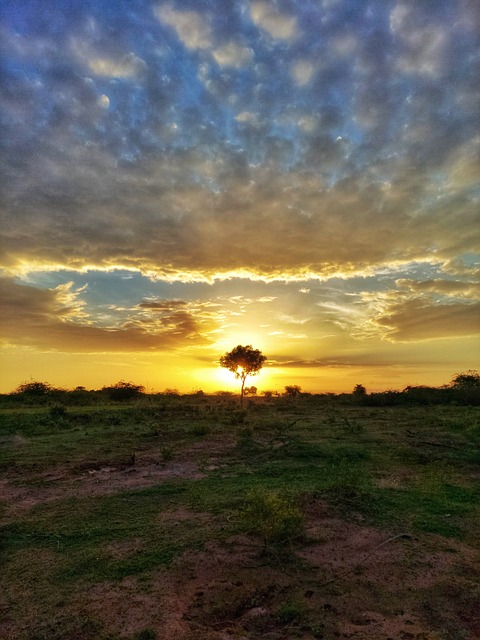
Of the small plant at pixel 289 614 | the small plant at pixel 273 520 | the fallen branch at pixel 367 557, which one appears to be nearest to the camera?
the small plant at pixel 289 614

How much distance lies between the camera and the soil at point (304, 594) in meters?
5.00

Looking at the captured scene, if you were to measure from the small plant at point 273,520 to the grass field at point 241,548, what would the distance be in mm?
25

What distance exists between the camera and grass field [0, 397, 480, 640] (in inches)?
204

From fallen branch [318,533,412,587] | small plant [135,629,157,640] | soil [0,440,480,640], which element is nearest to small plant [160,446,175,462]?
soil [0,440,480,640]

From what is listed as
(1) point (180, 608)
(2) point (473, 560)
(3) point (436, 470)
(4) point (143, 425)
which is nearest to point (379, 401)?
(4) point (143, 425)

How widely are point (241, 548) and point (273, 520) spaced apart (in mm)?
761

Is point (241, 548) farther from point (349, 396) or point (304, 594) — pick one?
point (349, 396)

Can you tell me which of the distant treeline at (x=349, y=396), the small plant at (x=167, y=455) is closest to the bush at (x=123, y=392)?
the distant treeline at (x=349, y=396)

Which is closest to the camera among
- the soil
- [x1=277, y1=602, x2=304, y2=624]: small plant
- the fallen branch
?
the soil

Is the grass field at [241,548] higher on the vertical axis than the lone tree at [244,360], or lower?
lower

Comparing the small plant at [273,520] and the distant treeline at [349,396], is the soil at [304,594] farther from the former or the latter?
the distant treeline at [349,396]

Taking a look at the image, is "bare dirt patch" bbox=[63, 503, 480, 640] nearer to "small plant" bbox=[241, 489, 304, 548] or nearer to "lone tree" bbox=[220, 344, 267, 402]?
"small plant" bbox=[241, 489, 304, 548]

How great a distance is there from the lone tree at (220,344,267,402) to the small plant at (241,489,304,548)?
145 ft

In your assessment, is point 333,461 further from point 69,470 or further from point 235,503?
point 69,470
